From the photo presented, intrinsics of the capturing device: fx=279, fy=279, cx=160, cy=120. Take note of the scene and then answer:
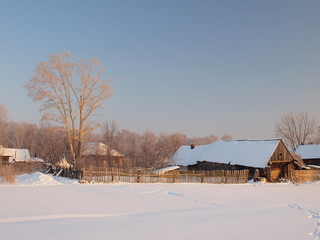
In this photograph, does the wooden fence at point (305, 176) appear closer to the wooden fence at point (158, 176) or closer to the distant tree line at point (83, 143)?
the wooden fence at point (158, 176)

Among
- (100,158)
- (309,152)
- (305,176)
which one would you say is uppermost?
(309,152)

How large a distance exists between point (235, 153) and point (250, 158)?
2271mm

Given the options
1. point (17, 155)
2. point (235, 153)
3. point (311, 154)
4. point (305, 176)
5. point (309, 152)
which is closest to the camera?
point (305, 176)

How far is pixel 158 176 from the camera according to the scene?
22.8m

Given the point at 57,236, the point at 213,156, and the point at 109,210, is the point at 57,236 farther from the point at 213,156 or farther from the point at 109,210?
the point at 213,156

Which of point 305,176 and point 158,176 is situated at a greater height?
point 158,176

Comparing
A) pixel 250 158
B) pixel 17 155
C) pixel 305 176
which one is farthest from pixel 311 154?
pixel 17 155

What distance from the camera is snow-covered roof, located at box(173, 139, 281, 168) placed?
28508 mm

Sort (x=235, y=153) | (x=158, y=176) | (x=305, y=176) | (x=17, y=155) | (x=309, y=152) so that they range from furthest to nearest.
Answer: (x=309, y=152), (x=17, y=155), (x=235, y=153), (x=305, y=176), (x=158, y=176)

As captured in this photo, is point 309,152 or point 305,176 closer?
point 305,176

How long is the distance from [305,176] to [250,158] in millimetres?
7132

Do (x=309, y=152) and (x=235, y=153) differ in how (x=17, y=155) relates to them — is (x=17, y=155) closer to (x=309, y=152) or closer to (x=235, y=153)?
(x=235, y=153)

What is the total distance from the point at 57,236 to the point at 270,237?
4552mm

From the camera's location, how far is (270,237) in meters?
6.16
